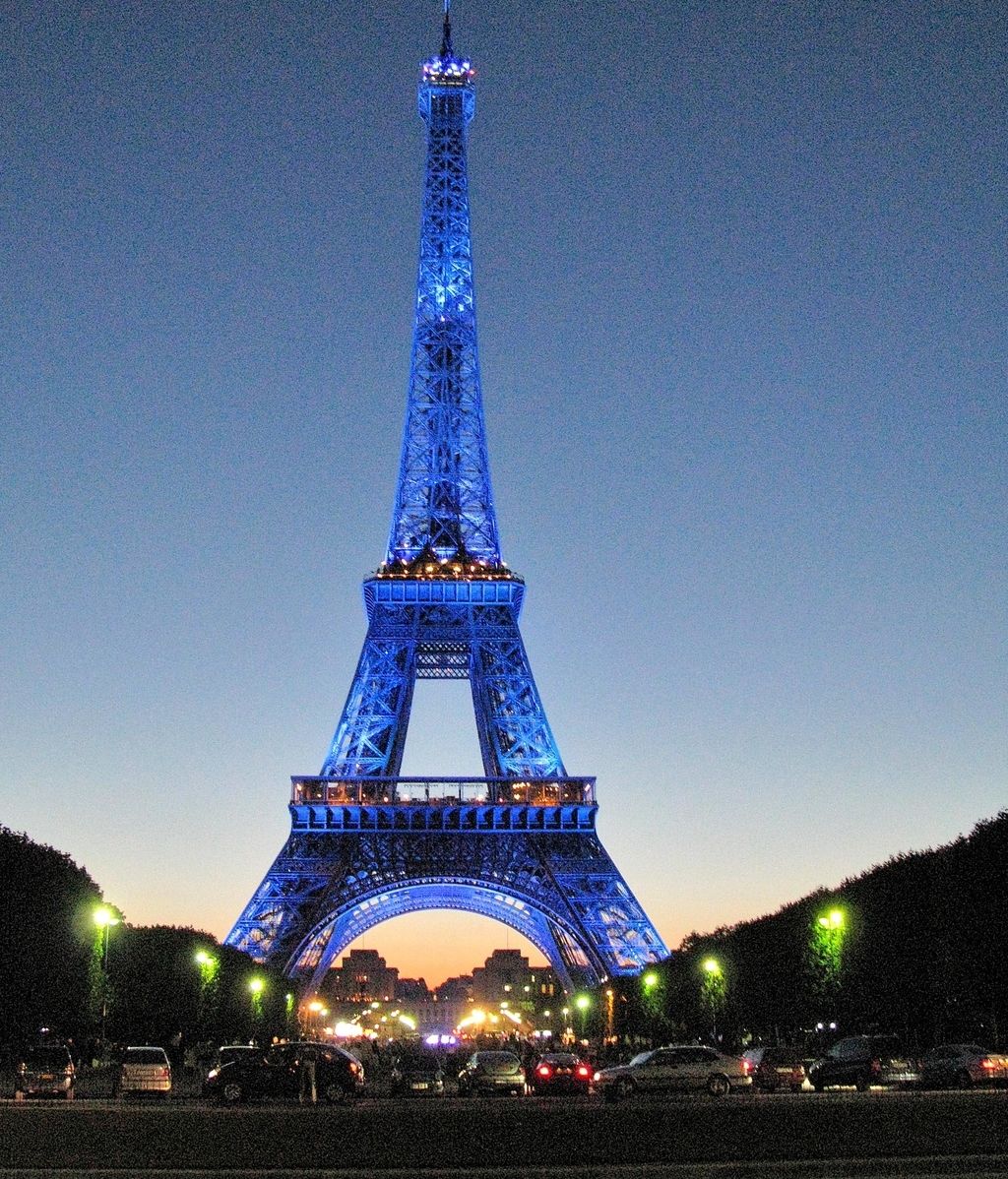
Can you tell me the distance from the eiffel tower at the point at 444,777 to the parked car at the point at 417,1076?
33.2 meters

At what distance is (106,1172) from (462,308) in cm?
8982

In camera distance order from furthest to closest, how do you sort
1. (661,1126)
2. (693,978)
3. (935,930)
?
(693,978) < (935,930) < (661,1126)

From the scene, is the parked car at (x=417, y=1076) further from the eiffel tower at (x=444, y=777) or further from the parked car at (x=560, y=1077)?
the eiffel tower at (x=444, y=777)

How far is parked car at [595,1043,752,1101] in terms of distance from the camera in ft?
138

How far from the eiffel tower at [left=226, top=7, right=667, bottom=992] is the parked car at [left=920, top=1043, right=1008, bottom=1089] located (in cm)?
3881

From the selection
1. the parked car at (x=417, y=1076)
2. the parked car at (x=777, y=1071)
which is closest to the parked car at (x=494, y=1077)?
the parked car at (x=417, y=1076)

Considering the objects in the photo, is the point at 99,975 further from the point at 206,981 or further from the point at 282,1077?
the point at 282,1077

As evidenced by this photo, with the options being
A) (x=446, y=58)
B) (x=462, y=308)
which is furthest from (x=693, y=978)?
(x=446, y=58)

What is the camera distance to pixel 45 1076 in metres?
43.7

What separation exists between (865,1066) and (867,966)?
16.1 meters

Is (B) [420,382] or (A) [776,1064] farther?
(B) [420,382]

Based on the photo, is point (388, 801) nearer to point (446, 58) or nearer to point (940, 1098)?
point (940, 1098)

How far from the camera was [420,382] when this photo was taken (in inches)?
3991

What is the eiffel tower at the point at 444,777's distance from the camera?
84812mm
